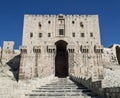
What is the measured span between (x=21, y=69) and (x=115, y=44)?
28821 millimetres

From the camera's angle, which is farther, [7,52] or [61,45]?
Result: [7,52]

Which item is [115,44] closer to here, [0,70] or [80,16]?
[80,16]

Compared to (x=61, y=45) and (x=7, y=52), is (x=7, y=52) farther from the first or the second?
(x=61, y=45)

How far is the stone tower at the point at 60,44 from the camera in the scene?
29.0 metres

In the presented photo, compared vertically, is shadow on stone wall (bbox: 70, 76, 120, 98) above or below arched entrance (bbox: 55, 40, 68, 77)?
below

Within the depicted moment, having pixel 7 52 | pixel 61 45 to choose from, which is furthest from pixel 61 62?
pixel 7 52

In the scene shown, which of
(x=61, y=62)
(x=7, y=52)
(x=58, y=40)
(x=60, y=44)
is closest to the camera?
(x=58, y=40)

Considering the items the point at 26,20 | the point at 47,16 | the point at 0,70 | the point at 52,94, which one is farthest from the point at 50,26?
the point at 52,94

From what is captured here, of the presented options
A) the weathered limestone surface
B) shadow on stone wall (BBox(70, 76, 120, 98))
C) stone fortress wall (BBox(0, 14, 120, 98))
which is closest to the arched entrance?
stone fortress wall (BBox(0, 14, 120, 98))

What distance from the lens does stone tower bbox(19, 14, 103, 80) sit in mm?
28953

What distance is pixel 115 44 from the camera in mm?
48750

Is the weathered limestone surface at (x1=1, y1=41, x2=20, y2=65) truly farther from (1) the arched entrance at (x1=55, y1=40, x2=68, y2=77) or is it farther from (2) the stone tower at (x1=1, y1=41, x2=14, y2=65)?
(1) the arched entrance at (x1=55, y1=40, x2=68, y2=77)

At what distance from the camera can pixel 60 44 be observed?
32.2 meters

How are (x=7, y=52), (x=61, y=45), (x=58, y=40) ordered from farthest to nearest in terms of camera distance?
(x=7, y=52)
(x=61, y=45)
(x=58, y=40)
